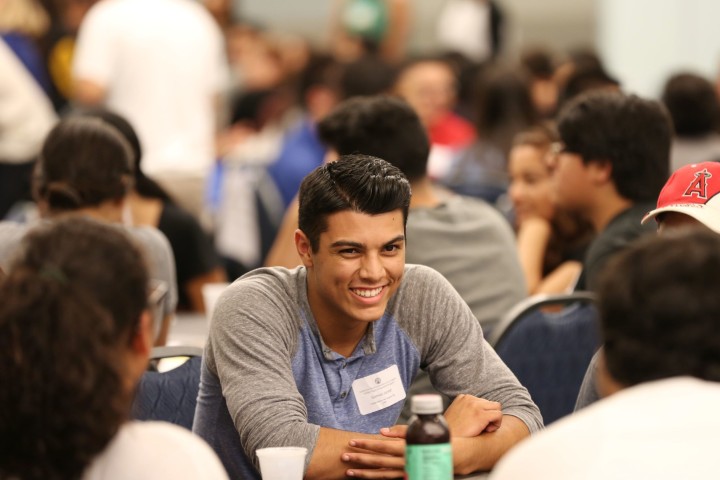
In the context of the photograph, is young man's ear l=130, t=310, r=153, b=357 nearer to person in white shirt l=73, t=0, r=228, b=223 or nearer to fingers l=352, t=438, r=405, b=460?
fingers l=352, t=438, r=405, b=460

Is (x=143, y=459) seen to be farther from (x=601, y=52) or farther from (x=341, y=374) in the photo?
(x=601, y=52)

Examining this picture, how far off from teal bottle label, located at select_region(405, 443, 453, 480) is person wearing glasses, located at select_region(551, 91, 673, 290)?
1.96 metres

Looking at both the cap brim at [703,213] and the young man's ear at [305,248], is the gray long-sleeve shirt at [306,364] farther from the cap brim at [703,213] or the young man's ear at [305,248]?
the cap brim at [703,213]

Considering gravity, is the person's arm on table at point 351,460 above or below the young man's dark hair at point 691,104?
above

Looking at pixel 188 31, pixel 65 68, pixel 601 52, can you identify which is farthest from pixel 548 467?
pixel 601 52

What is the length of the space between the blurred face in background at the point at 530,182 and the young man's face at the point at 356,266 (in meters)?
2.49

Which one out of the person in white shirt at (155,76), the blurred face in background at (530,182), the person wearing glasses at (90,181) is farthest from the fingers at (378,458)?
the person in white shirt at (155,76)

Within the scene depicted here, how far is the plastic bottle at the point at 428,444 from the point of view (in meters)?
1.91

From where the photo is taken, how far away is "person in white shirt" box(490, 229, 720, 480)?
4.91 feet

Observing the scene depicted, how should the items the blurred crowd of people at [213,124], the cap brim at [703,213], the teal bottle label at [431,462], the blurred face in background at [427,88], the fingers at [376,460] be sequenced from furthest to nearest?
the blurred face in background at [427,88], the blurred crowd of people at [213,124], the cap brim at [703,213], the fingers at [376,460], the teal bottle label at [431,462]

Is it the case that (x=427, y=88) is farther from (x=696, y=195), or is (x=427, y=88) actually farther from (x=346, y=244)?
(x=346, y=244)

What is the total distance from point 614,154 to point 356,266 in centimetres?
153

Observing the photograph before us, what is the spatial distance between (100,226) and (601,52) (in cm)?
936

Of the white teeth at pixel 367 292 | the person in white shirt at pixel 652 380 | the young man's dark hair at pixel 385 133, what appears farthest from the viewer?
the young man's dark hair at pixel 385 133
